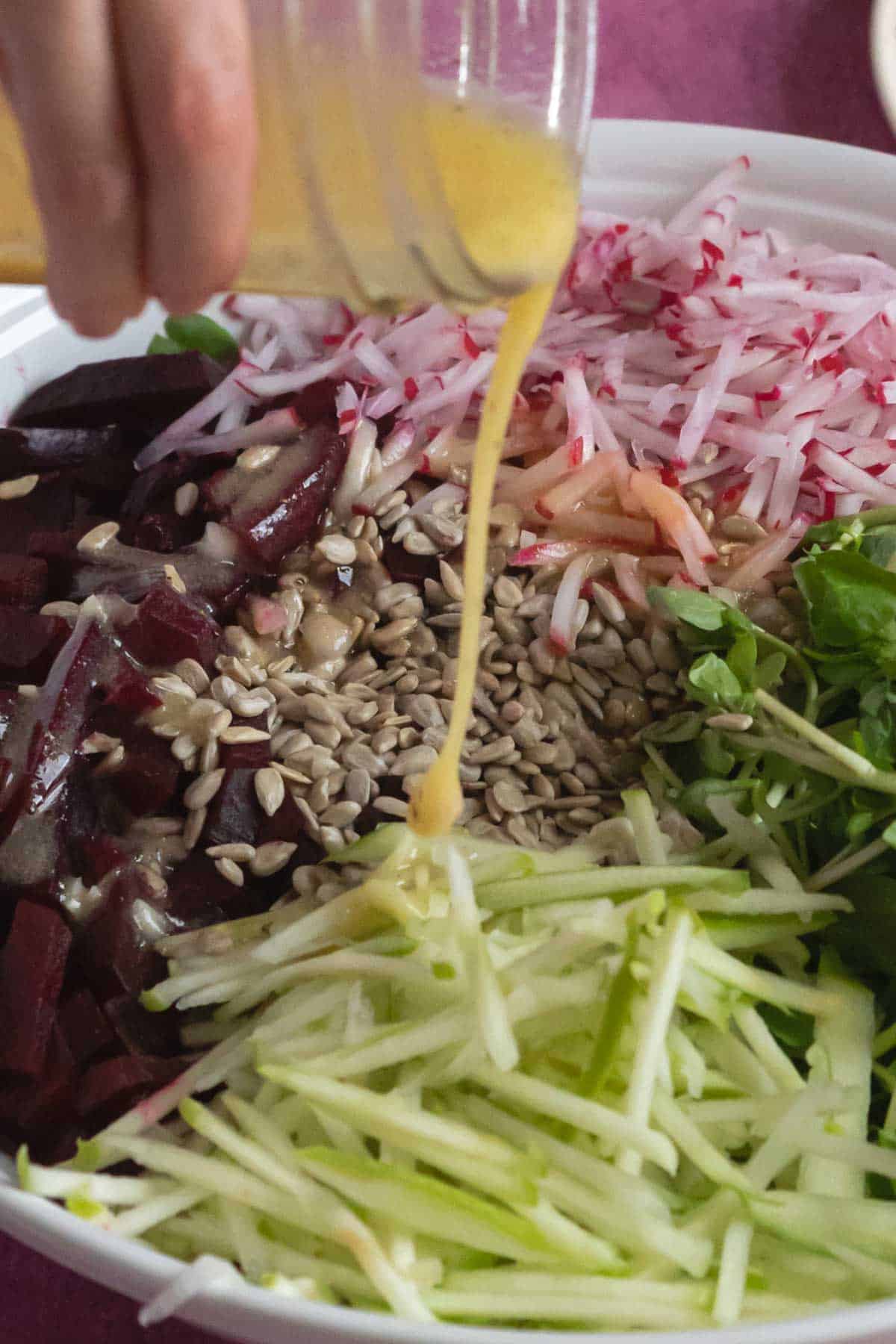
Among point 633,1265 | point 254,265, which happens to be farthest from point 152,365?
point 633,1265

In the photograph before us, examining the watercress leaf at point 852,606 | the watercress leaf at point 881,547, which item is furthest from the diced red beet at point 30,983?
the watercress leaf at point 881,547

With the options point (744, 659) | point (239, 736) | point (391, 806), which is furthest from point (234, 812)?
point (744, 659)

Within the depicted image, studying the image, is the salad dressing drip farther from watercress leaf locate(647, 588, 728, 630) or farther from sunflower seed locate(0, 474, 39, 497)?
sunflower seed locate(0, 474, 39, 497)

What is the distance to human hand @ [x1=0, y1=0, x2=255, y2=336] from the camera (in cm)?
73

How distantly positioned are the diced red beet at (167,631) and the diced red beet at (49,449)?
0.43m

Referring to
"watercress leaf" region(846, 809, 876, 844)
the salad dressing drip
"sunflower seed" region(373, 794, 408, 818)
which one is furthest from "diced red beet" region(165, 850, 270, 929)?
"watercress leaf" region(846, 809, 876, 844)

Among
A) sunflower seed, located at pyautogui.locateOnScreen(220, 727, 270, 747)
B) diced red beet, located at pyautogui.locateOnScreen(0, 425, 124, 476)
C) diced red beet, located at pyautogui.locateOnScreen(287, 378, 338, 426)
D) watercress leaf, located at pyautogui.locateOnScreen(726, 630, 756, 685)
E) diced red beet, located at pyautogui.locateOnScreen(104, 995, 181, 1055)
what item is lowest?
diced red beet, located at pyautogui.locateOnScreen(104, 995, 181, 1055)

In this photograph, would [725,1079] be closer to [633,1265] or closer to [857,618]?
[633,1265]

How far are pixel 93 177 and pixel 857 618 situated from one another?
121cm

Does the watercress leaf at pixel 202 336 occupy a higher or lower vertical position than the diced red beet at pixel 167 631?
higher

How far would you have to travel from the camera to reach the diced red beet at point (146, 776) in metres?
1.64

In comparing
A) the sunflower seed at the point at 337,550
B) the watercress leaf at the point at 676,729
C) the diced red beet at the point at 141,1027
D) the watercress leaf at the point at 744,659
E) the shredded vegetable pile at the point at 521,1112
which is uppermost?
the sunflower seed at the point at 337,550

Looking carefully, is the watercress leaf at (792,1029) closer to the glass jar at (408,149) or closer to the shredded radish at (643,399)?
the shredded radish at (643,399)

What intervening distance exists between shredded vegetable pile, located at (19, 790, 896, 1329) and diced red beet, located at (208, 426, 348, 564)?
2.02 ft
